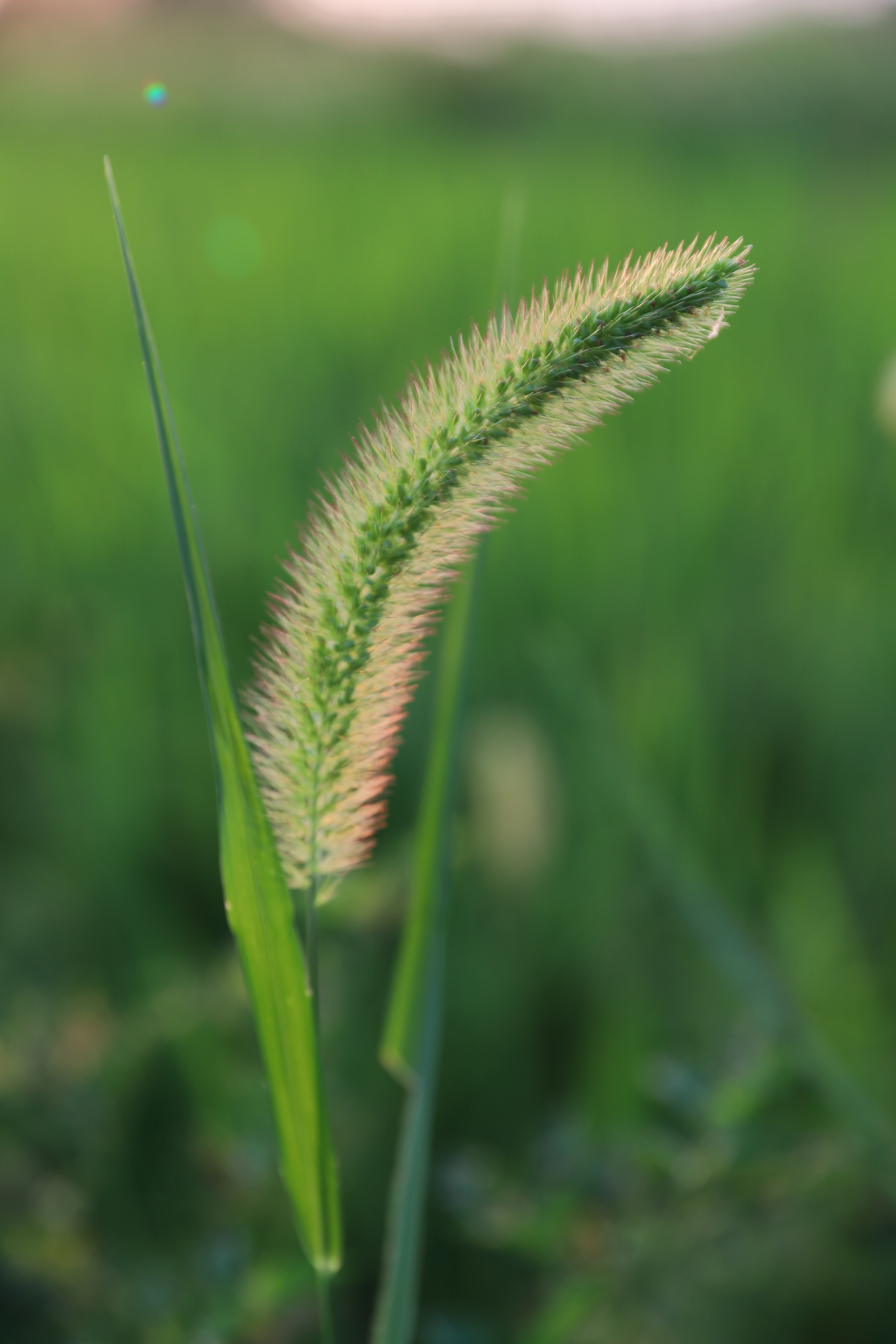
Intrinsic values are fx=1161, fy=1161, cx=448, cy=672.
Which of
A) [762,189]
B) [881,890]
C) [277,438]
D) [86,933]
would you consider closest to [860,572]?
[881,890]

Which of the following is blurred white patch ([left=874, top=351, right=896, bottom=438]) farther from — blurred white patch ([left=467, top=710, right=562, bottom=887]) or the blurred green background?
blurred white patch ([left=467, top=710, right=562, bottom=887])

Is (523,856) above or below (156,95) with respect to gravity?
below

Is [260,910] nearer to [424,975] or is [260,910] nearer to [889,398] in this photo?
[424,975]

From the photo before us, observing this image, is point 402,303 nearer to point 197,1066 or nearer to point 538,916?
point 538,916

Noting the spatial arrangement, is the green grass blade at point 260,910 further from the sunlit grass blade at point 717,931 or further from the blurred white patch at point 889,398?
the blurred white patch at point 889,398

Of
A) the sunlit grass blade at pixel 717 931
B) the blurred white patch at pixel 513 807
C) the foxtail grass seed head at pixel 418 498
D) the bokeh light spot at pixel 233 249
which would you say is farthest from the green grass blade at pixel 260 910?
the bokeh light spot at pixel 233 249

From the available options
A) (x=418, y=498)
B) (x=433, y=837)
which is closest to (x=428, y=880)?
(x=433, y=837)

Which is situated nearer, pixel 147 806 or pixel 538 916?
pixel 538 916
